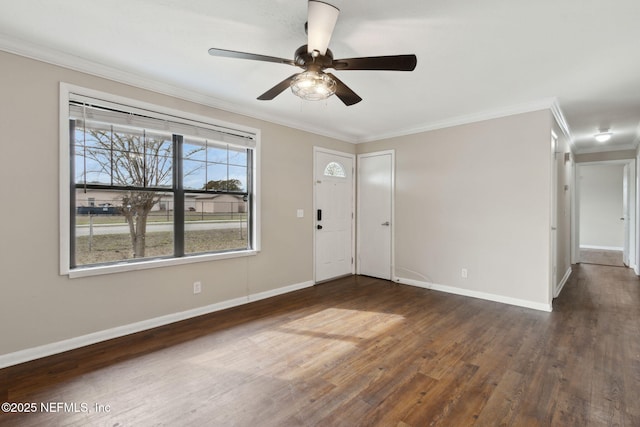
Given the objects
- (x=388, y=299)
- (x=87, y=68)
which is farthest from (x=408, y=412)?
(x=87, y=68)

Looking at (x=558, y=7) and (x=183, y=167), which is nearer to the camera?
(x=558, y=7)

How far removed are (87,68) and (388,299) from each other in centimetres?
407

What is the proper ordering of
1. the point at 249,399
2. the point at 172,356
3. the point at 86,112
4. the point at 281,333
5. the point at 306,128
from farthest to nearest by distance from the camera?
1. the point at 306,128
2. the point at 281,333
3. the point at 86,112
4. the point at 172,356
5. the point at 249,399

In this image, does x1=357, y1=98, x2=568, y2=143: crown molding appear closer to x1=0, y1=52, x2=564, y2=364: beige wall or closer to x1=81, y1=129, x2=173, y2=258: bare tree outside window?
x1=0, y1=52, x2=564, y2=364: beige wall

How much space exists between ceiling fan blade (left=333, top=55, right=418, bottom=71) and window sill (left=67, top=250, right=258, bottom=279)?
8.14 ft

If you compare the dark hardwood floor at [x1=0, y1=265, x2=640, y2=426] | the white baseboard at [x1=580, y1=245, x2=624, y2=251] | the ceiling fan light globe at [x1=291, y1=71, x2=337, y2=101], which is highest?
the ceiling fan light globe at [x1=291, y1=71, x2=337, y2=101]

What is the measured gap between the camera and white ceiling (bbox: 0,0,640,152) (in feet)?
6.05

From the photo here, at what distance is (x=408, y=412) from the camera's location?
1758 millimetres

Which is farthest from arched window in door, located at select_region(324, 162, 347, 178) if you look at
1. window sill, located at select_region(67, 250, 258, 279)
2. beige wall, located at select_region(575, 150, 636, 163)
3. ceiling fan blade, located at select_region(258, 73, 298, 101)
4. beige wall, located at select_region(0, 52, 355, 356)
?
beige wall, located at select_region(575, 150, 636, 163)

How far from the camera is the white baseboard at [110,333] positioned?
226cm

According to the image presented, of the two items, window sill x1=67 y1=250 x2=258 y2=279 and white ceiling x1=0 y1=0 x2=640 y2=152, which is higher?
white ceiling x1=0 y1=0 x2=640 y2=152

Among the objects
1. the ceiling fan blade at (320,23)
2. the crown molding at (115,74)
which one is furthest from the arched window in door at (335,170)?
the ceiling fan blade at (320,23)

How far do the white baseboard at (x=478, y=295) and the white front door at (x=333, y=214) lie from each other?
3.40 feet

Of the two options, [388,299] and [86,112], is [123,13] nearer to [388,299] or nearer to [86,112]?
[86,112]
